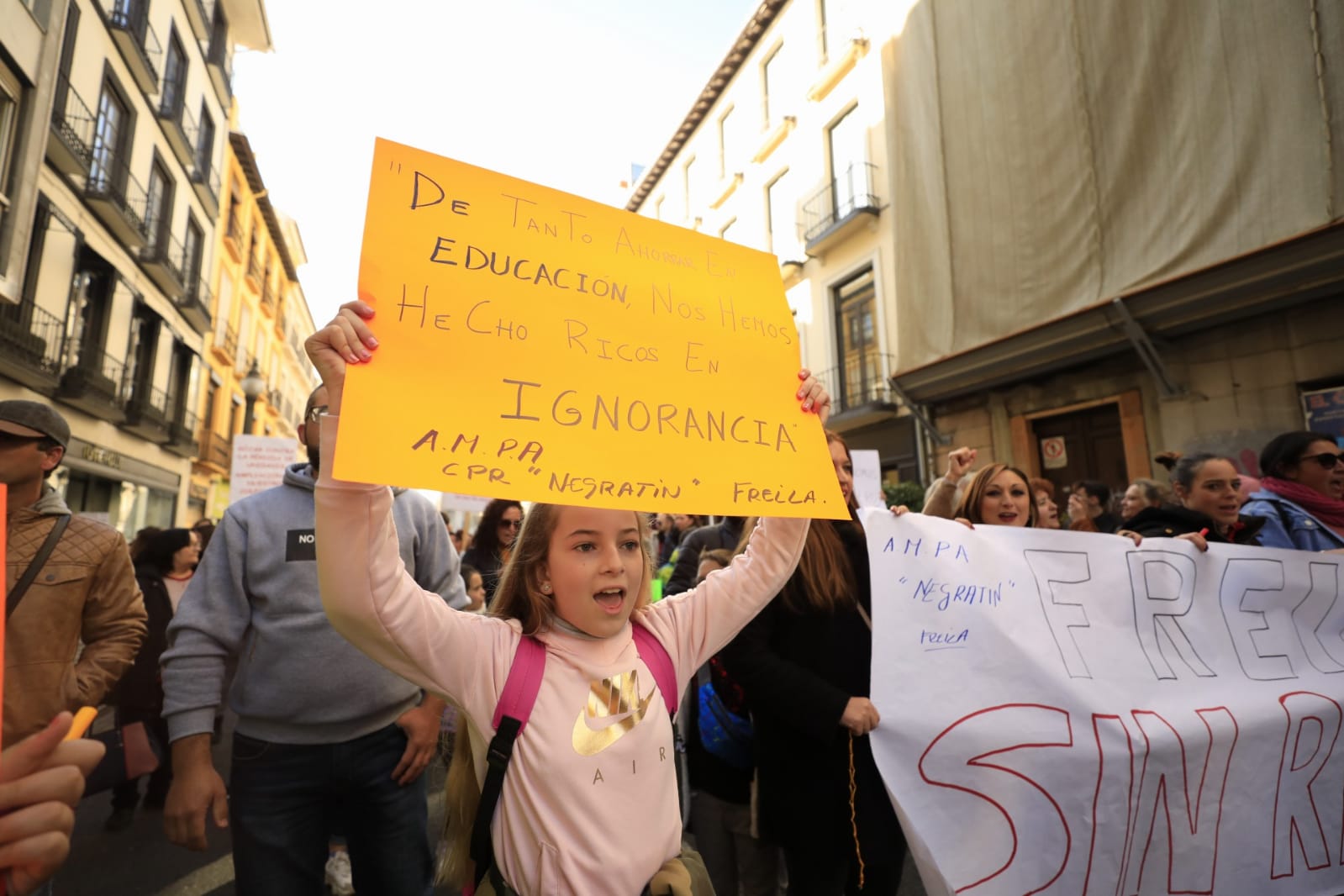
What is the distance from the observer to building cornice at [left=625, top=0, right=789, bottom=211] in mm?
16234

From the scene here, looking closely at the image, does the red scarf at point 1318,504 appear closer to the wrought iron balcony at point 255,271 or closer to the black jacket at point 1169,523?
the black jacket at point 1169,523

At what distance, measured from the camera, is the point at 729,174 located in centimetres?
1848

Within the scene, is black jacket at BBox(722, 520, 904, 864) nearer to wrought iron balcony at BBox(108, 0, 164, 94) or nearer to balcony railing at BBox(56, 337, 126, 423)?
balcony railing at BBox(56, 337, 126, 423)

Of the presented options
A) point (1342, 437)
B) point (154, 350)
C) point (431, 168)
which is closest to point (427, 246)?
point (431, 168)

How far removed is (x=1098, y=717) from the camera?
6.52 ft

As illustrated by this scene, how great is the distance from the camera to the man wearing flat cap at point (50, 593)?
1945mm

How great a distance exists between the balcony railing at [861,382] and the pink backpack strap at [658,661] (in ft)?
38.2

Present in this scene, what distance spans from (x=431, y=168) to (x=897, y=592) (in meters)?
1.61

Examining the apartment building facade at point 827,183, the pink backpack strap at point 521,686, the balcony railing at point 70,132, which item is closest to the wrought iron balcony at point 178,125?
the balcony railing at point 70,132

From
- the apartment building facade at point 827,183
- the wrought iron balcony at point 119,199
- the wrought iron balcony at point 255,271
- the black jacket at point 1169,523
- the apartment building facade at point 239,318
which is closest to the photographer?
the black jacket at point 1169,523

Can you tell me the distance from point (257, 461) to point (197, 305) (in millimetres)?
12773

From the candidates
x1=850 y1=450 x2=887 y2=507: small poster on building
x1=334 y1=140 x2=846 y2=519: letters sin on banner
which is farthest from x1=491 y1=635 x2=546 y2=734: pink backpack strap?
x1=850 y1=450 x2=887 y2=507: small poster on building

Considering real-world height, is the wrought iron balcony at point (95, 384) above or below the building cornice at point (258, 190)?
below

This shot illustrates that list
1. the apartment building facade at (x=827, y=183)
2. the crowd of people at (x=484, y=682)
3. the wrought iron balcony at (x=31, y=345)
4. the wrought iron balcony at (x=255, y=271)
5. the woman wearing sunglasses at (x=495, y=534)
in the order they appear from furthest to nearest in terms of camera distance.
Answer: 1. the wrought iron balcony at (x=255, y=271)
2. the apartment building facade at (x=827, y=183)
3. the wrought iron balcony at (x=31, y=345)
4. the woman wearing sunglasses at (x=495, y=534)
5. the crowd of people at (x=484, y=682)
